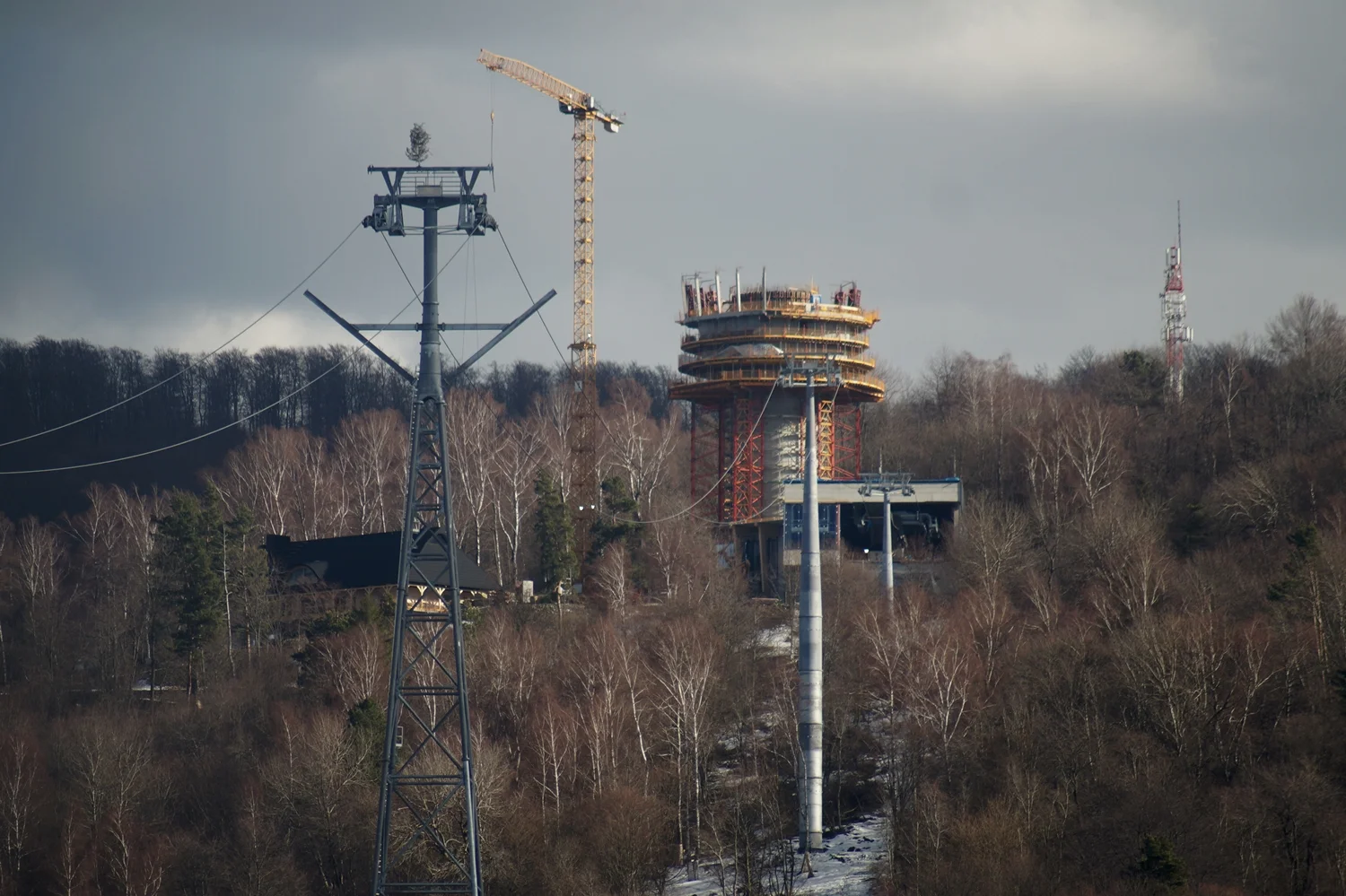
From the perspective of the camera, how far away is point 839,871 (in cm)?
4547

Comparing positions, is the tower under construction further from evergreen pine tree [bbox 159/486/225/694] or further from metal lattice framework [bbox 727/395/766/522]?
evergreen pine tree [bbox 159/486/225/694]

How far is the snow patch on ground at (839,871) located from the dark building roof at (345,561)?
27.0 metres

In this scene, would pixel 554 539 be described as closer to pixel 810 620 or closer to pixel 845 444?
pixel 845 444

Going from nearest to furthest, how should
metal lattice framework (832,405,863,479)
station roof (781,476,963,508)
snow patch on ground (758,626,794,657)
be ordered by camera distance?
snow patch on ground (758,626,794,657)
station roof (781,476,963,508)
metal lattice framework (832,405,863,479)

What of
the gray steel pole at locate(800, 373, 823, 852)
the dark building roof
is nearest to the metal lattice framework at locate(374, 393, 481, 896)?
the gray steel pole at locate(800, 373, 823, 852)

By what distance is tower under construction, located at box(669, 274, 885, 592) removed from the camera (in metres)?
82.8

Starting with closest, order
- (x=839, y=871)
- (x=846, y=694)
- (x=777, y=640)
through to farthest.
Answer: (x=839, y=871), (x=846, y=694), (x=777, y=640)

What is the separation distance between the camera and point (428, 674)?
57.4m

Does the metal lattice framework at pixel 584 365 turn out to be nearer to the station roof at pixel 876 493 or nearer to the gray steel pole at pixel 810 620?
the station roof at pixel 876 493

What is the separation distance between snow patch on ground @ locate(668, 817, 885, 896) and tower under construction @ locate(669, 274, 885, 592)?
32.6 m

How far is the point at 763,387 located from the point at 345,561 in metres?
20.4

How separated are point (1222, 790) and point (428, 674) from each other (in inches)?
1008

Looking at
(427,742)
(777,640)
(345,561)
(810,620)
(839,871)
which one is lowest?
(839,871)

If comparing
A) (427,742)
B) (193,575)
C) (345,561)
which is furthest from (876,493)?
(427,742)
